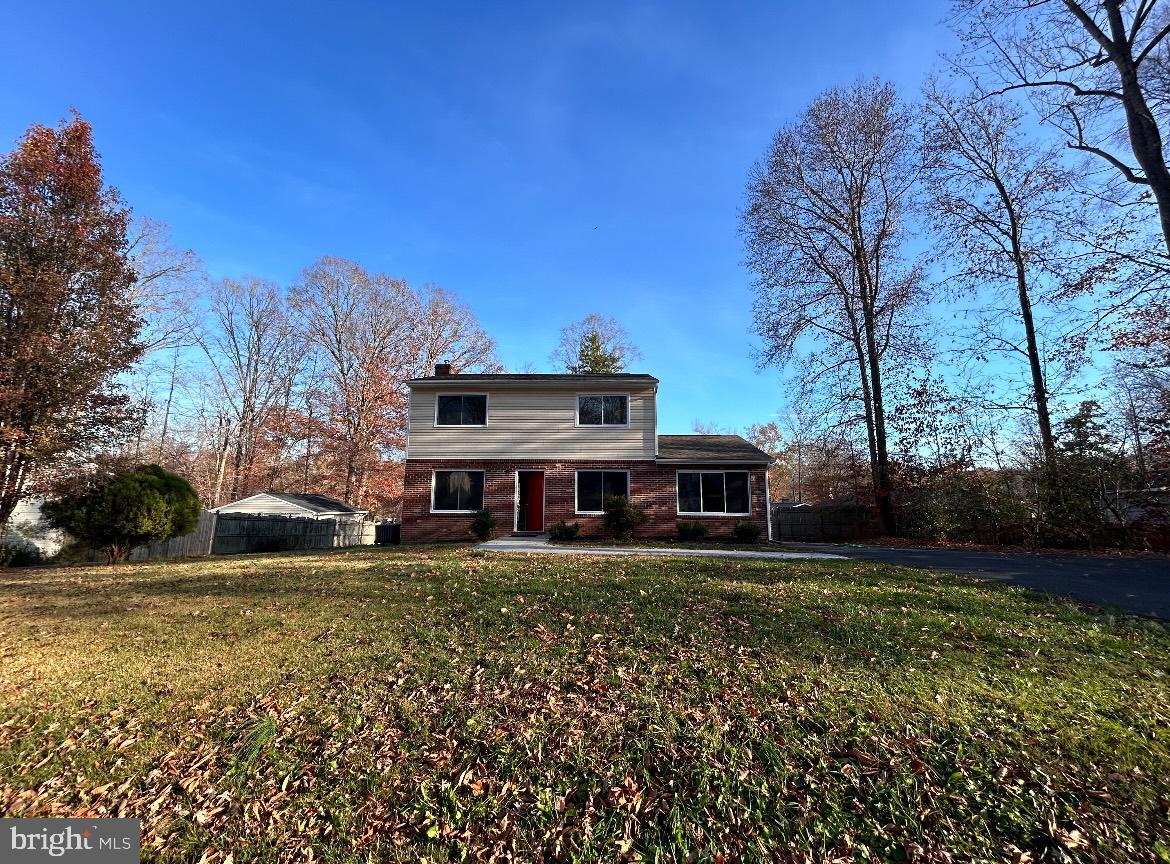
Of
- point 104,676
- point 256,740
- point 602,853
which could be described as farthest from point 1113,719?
point 104,676

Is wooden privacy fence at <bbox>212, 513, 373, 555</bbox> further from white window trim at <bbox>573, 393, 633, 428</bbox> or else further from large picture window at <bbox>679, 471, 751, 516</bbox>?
large picture window at <bbox>679, 471, 751, 516</bbox>

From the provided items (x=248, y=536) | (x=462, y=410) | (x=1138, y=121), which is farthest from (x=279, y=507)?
(x=1138, y=121)

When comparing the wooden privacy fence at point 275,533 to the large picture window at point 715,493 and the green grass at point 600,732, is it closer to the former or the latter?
the green grass at point 600,732

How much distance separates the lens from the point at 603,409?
17.1 metres

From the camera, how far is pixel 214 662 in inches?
174

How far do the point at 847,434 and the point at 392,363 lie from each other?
78.2 ft

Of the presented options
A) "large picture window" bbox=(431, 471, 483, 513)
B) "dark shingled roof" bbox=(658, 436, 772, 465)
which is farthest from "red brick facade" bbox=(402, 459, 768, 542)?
"dark shingled roof" bbox=(658, 436, 772, 465)

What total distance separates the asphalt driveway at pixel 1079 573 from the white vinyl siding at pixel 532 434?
745 cm

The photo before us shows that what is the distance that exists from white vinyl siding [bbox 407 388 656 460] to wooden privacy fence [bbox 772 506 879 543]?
24.2ft

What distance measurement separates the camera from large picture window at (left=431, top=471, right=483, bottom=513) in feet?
54.4

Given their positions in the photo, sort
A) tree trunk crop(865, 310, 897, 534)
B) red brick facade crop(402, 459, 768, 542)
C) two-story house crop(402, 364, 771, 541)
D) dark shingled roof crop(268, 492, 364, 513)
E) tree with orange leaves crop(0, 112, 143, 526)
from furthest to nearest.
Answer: dark shingled roof crop(268, 492, 364, 513) → tree trunk crop(865, 310, 897, 534) → two-story house crop(402, 364, 771, 541) → red brick facade crop(402, 459, 768, 542) → tree with orange leaves crop(0, 112, 143, 526)

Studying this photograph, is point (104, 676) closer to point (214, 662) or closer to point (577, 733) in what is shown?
point (214, 662)

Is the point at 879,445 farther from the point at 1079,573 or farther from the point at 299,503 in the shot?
the point at 299,503

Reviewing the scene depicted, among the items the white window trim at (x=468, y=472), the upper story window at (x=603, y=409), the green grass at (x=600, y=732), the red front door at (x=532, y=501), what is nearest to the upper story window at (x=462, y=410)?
the white window trim at (x=468, y=472)
